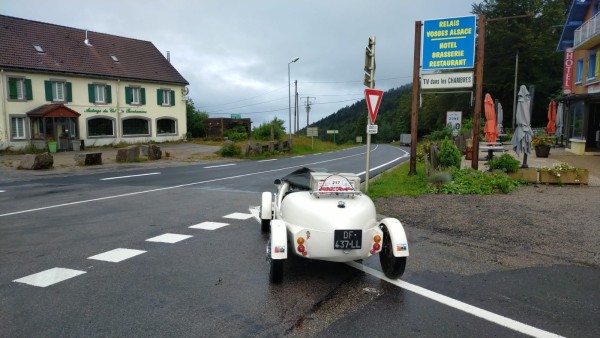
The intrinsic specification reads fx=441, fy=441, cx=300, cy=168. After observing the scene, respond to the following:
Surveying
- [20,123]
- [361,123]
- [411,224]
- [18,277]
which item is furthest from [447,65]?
[361,123]

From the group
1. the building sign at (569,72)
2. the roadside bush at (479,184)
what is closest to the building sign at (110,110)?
the roadside bush at (479,184)

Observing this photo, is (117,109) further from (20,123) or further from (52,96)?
(20,123)

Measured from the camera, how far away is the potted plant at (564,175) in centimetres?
1186

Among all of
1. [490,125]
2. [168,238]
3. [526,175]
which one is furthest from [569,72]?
[168,238]

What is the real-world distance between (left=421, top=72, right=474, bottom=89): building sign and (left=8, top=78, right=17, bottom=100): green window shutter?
29038mm

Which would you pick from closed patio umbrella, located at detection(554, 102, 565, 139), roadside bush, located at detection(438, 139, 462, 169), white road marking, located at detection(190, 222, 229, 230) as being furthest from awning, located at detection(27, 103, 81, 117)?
closed patio umbrella, located at detection(554, 102, 565, 139)

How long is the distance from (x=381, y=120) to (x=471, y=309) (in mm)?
127614

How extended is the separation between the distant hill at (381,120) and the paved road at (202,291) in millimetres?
67104

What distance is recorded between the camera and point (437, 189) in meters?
11.2

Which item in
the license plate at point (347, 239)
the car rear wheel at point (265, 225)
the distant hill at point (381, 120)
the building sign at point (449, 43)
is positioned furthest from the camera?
the distant hill at point (381, 120)

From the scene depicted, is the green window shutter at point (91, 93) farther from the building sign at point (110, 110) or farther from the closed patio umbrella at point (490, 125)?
the closed patio umbrella at point (490, 125)

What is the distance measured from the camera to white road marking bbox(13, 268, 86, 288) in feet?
16.5

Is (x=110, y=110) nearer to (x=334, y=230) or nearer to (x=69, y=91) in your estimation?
(x=69, y=91)

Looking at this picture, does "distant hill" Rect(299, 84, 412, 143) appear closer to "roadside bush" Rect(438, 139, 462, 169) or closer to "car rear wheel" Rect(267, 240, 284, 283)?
"roadside bush" Rect(438, 139, 462, 169)
